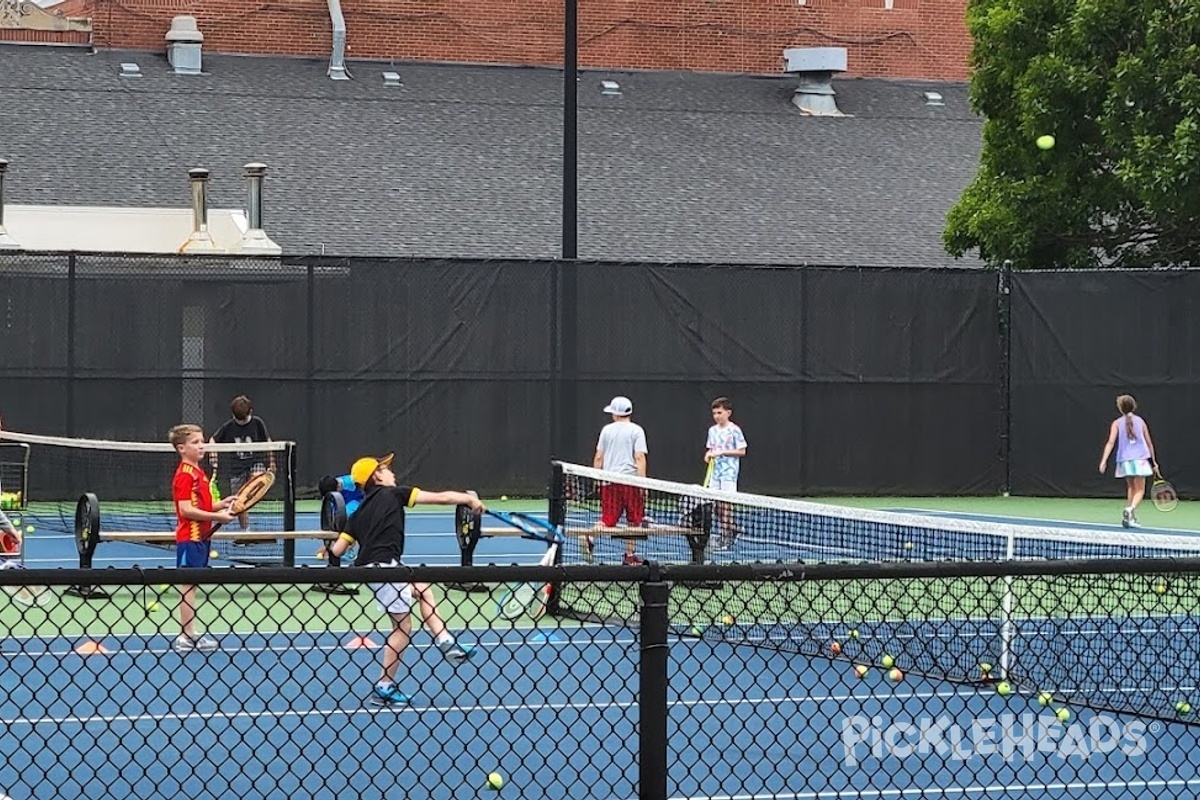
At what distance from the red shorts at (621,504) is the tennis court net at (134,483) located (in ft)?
8.79

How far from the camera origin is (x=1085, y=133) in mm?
25547

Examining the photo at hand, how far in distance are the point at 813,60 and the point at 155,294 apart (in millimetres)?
17424

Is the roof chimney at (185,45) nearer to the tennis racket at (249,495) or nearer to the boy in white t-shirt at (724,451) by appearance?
the boy in white t-shirt at (724,451)

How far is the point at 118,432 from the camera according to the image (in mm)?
21188

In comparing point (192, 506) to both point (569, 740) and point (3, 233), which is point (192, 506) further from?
point (3, 233)

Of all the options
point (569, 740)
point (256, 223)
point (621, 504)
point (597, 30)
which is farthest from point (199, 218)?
point (569, 740)

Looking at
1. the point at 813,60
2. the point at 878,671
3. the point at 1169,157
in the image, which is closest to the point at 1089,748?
the point at 878,671

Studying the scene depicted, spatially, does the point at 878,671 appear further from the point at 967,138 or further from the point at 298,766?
the point at 967,138

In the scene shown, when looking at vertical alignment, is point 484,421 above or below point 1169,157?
below

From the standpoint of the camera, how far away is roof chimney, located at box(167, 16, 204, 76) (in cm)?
3328

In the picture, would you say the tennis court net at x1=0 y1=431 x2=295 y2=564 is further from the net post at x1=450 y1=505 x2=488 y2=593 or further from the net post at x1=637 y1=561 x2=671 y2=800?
the net post at x1=637 y1=561 x2=671 y2=800

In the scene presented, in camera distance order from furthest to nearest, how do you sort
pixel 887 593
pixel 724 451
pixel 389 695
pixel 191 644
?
pixel 724 451
pixel 191 644
pixel 887 593
pixel 389 695
